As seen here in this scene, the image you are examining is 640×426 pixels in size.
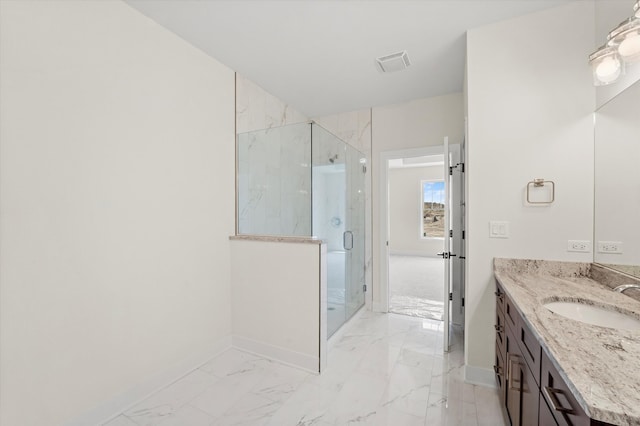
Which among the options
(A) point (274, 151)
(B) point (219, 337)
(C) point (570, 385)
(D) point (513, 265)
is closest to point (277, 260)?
(B) point (219, 337)

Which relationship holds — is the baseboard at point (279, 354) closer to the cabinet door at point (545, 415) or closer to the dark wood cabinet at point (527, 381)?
the dark wood cabinet at point (527, 381)

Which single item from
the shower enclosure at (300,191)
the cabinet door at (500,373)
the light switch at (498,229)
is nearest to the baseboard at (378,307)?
the shower enclosure at (300,191)

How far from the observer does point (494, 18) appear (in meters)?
2.04

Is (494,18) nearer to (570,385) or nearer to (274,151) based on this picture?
A: (274,151)

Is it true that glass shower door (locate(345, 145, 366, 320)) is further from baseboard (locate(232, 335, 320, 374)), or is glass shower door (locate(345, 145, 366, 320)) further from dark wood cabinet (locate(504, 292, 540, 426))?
dark wood cabinet (locate(504, 292, 540, 426))

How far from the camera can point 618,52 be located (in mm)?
1474

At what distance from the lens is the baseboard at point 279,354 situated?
2.36 meters

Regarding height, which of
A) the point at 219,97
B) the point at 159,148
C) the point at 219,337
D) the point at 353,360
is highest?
the point at 219,97

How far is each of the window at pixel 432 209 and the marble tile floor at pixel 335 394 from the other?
5902 millimetres

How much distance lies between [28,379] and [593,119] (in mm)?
3792

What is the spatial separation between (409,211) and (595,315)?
7.41 metres

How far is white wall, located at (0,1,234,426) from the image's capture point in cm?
144

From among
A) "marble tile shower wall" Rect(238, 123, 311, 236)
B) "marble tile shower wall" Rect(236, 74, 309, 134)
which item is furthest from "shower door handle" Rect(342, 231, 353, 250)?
"marble tile shower wall" Rect(236, 74, 309, 134)

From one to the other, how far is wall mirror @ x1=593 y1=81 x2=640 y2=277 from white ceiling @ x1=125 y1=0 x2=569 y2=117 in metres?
0.91
